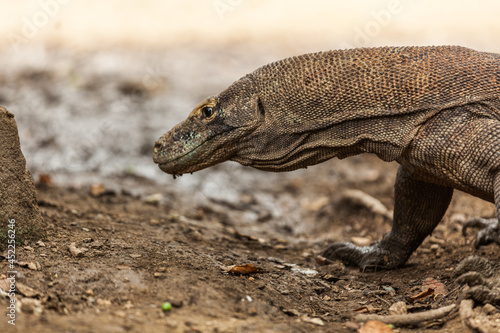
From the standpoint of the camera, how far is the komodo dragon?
3502mm

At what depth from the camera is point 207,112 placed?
13.4 feet

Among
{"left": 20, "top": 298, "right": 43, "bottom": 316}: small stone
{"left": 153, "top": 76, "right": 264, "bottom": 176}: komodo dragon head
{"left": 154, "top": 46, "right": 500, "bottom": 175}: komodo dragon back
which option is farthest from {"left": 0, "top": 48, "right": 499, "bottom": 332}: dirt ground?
{"left": 154, "top": 46, "right": 500, "bottom": 175}: komodo dragon back

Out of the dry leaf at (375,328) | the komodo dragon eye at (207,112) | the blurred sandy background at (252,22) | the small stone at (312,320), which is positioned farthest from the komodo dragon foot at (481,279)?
the blurred sandy background at (252,22)

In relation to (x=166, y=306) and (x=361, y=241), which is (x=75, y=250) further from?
(x=361, y=241)

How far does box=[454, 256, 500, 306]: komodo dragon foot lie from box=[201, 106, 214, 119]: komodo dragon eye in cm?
193

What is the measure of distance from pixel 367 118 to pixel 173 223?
2412 mm

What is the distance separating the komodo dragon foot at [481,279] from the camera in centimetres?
312

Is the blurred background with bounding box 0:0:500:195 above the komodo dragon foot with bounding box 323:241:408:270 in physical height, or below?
above

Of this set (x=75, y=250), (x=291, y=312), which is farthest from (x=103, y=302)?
(x=291, y=312)

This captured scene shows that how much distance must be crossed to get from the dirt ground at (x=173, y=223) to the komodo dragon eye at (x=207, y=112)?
1.00 m

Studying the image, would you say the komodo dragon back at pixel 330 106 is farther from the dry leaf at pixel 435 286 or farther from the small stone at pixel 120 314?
the small stone at pixel 120 314

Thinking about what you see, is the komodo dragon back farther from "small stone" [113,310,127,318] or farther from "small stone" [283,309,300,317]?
"small stone" [113,310,127,318]

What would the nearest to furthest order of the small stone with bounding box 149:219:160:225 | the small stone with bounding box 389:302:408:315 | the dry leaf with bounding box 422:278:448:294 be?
the small stone with bounding box 389:302:408:315, the dry leaf with bounding box 422:278:448:294, the small stone with bounding box 149:219:160:225

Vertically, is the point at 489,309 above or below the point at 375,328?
above
